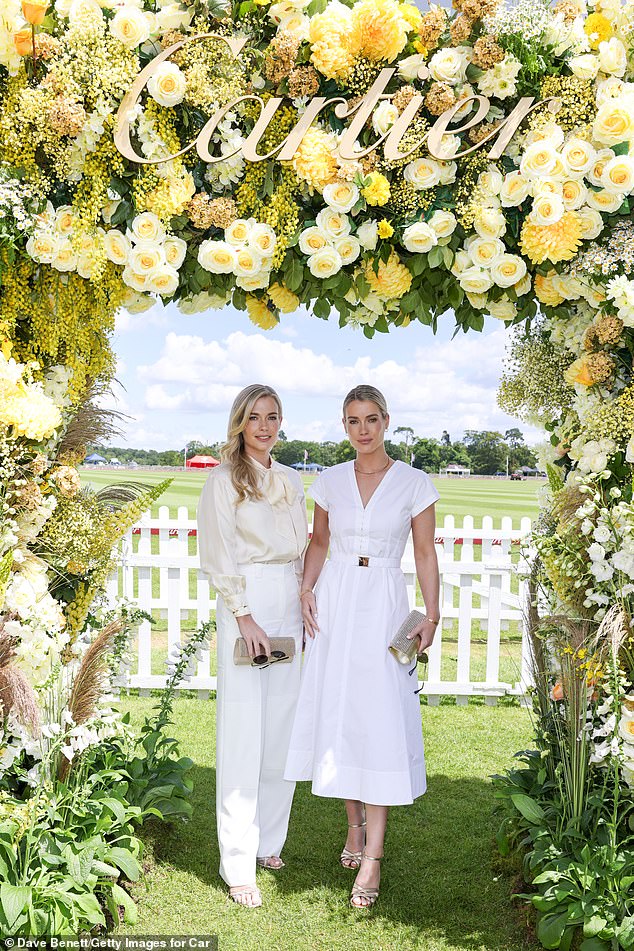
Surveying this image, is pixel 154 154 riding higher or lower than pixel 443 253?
higher

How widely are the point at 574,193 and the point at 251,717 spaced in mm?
2466

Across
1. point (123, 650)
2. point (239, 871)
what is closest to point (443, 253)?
point (123, 650)

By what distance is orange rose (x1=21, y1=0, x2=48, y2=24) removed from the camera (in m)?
3.06

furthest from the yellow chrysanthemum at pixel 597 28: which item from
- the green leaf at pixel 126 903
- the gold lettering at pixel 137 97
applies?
the green leaf at pixel 126 903

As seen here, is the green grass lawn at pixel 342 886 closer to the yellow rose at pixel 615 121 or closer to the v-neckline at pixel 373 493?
the v-neckline at pixel 373 493

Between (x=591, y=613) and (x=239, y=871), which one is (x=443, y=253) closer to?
(x=591, y=613)

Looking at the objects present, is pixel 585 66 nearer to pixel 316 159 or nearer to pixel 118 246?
pixel 316 159

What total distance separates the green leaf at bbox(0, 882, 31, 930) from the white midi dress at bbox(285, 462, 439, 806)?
1.10 meters

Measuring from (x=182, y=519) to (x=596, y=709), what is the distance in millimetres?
4236

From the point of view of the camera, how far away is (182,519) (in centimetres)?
674

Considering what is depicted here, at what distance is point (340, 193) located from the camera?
10.1 feet

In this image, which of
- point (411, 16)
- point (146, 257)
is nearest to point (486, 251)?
point (411, 16)

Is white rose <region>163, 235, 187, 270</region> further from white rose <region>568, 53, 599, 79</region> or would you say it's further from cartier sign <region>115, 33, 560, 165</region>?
white rose <region>568, 53, 599, 79</region>

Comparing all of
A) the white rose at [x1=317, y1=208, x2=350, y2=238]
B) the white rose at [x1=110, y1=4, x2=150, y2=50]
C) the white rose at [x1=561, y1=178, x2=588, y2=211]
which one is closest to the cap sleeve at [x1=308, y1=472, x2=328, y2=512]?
the white rose at [x1=317, y1=208, x2=350, y2=238]
